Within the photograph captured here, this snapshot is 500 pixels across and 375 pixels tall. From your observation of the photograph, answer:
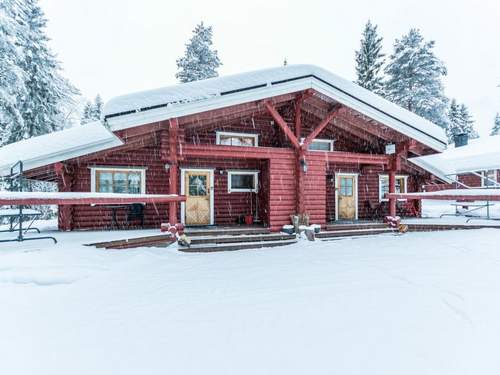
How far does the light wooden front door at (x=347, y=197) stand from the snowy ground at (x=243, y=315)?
5.64 meters

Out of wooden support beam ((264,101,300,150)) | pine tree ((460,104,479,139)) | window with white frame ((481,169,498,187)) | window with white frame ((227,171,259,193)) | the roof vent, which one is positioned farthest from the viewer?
pine tree ((460,104,479,139))

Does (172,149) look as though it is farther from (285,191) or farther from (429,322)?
(429,322)

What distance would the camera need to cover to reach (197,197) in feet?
30.5

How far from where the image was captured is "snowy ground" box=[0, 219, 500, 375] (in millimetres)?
2299

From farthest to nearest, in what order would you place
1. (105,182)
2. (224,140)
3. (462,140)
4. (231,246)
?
(462,140), (224,140), (105,182), (231,246)

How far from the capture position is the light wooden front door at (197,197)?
9180 mm

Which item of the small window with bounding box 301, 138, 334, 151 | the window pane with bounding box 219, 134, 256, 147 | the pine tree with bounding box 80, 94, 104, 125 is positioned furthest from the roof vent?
the pine tree with bounding box 80, 94, 104, 125

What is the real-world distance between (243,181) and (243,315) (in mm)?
6944

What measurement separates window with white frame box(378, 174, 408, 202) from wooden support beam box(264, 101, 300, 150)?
17.2ft

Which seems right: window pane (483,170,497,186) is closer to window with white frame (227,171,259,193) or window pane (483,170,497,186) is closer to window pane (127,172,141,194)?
window with white frame (227,171,259,193)

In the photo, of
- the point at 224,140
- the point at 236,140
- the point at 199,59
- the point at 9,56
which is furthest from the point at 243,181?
the point at 199,59

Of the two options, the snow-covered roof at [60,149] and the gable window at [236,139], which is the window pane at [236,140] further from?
the snow-covered roof at [60,149]

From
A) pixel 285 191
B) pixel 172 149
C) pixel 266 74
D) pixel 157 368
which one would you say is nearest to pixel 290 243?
pixel 285 191

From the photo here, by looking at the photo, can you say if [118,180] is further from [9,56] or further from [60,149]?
[9,56]
